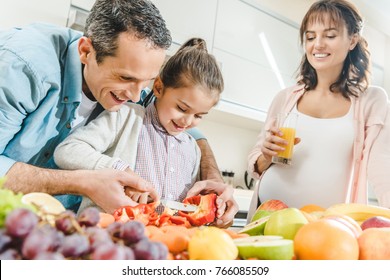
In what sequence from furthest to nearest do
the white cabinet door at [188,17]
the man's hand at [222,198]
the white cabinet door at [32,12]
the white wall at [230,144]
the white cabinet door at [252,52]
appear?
the white wall at [230,144] < the white cabinet door at [252,52] < the white cabinet door at [188,17] < the white cabinet door at [32,12] < the man's hand at [222,198]

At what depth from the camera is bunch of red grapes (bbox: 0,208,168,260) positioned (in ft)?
1.02

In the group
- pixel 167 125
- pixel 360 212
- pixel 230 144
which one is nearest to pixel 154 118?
pixel 167 125

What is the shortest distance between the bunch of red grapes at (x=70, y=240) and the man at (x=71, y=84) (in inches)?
18.8

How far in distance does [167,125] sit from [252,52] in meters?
1.96

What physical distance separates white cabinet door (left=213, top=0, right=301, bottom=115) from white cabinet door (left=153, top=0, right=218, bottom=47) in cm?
8

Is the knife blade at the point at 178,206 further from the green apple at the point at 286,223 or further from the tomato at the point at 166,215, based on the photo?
the green apple at the point at 286,223

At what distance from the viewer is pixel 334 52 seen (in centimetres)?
143

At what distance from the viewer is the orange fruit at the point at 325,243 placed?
1.52 ft

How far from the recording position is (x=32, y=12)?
80.9 inches

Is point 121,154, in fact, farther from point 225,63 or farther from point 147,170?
point 225,63

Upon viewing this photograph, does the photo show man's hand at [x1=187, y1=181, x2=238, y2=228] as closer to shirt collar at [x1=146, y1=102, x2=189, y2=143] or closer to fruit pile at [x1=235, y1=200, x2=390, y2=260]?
shirt collar at [x1=146, y1=102, x2=189, y2=143]

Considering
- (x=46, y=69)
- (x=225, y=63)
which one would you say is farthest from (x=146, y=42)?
(x=225, y=63)

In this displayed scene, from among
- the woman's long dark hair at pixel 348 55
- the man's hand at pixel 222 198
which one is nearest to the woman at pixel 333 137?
the woman's long dark hair at pixel 348 55

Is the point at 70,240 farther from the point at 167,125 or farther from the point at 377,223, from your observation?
the point at 167,125
